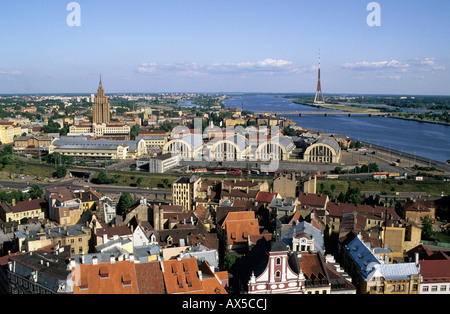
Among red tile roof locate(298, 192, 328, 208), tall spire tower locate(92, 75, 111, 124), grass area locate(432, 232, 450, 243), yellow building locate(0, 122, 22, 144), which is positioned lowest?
grass area locate(432, 232, 450, 243)

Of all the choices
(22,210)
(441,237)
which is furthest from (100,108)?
(441,237)

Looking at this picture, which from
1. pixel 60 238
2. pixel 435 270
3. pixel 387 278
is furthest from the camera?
pixel 60 238

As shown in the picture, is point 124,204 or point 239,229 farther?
point 124,204

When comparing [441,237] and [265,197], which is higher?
[265,197]

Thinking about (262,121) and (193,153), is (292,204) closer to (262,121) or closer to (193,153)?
(193,153)

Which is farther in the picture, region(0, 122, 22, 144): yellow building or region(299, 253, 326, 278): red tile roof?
region(0, 122, 22, 144): yellow building

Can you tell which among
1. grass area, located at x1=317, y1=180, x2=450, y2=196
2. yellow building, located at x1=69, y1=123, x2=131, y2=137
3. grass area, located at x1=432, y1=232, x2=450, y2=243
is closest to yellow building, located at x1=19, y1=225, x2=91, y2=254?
grass area, located at x1=432, y1=232, x2=450, y2=243

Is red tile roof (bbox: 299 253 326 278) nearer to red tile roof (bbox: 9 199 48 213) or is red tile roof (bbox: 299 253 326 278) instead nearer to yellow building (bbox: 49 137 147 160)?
red tile roof (bbox: 9 199 48 213)

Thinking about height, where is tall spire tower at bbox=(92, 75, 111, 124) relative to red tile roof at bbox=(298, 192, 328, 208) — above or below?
above

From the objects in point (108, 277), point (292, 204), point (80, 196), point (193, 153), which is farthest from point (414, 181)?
point (108, 277)

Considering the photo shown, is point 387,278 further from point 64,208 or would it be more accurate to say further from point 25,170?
point 25,170
